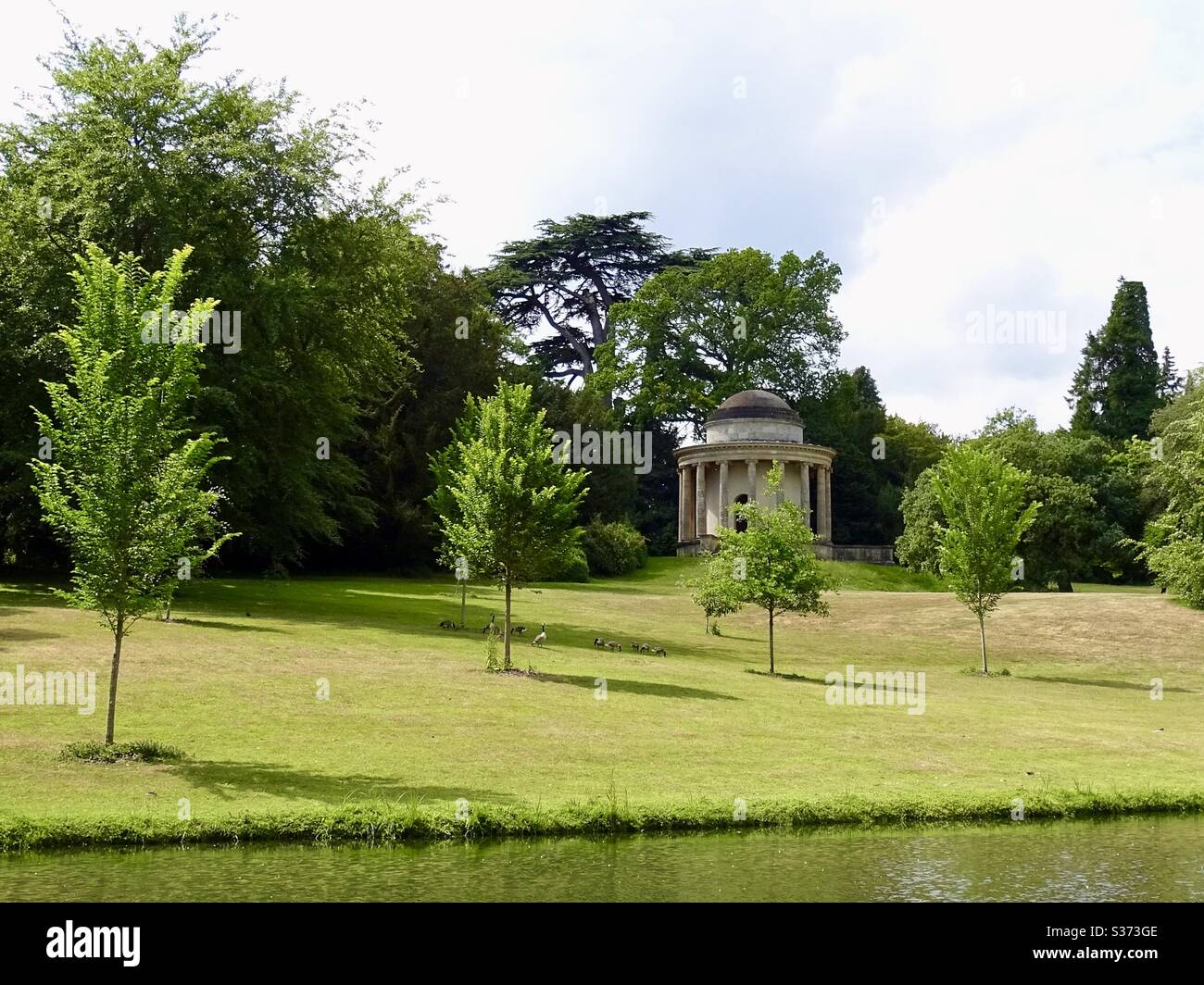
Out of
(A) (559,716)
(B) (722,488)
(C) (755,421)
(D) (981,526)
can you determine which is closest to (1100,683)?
(D) (981,526)

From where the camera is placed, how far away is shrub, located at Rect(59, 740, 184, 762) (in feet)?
62.9

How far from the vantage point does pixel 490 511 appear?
1212 inches

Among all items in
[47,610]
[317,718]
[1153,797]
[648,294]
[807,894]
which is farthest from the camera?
[648,294]

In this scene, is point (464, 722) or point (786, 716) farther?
point (786, 716)

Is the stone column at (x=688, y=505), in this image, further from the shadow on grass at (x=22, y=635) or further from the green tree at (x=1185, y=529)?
the shadow on grass at (x=22, y=635)

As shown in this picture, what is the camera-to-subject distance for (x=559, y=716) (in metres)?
24.4

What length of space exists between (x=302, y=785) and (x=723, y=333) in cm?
6882

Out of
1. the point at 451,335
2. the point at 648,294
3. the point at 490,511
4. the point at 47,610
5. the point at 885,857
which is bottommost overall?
the point at 885,857

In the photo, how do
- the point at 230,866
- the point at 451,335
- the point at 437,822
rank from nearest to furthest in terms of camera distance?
the point at 230,866, the point at 437,822, the point at 451,335

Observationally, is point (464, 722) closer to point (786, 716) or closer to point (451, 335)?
point (786, 716)

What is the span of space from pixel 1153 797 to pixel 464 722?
12.1 m

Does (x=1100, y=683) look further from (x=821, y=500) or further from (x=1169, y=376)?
(x=1169, y=376)
